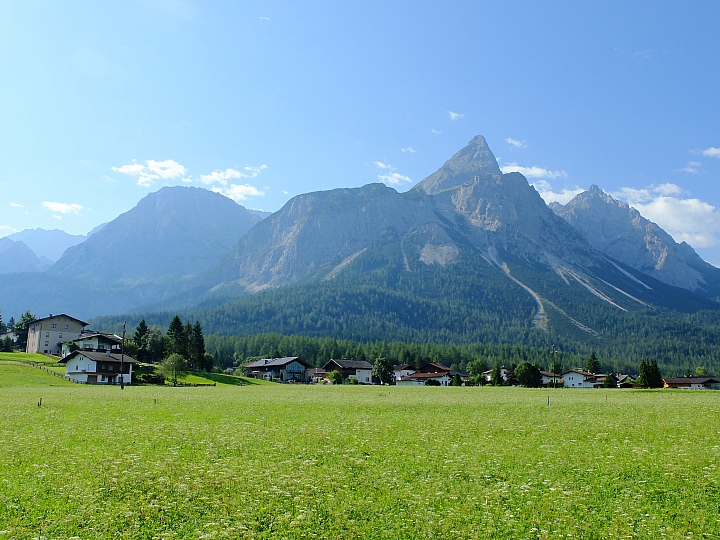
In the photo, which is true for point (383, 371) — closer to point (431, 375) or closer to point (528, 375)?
point (431, 375)

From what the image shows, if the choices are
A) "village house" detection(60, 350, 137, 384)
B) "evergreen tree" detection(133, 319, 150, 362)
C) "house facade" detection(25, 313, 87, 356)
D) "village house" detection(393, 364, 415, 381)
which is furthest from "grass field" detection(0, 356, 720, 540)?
"village house" detection(393, 364, 415, 381)

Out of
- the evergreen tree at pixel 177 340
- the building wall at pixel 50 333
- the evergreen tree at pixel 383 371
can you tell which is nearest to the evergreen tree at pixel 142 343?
the evergreen tree at pixel 177 340

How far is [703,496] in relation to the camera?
1348 centimetres

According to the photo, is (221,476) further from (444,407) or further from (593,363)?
(593,363)

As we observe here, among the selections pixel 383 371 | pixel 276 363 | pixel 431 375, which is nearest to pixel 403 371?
pixel 431 375

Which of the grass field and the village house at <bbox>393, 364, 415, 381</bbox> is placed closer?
the grass field

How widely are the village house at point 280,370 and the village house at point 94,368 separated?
176 ft

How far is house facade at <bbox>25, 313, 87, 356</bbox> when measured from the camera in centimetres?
13800

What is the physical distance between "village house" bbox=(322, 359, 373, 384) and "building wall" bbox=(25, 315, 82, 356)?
7207cm

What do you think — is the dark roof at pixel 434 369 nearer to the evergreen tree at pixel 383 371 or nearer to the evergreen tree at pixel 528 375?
the evergreen tree at pixel 383 371

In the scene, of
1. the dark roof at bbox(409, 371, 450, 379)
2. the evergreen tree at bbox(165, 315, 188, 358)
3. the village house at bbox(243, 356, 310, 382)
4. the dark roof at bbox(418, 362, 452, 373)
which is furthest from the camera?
the dark roof at bbox(418, 362, 452, 373)

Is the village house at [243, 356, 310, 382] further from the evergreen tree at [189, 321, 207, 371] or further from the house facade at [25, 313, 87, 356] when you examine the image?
the house facade at [25, 313, 87, 356]

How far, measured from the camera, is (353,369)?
523ft

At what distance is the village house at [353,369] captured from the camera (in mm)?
158125
